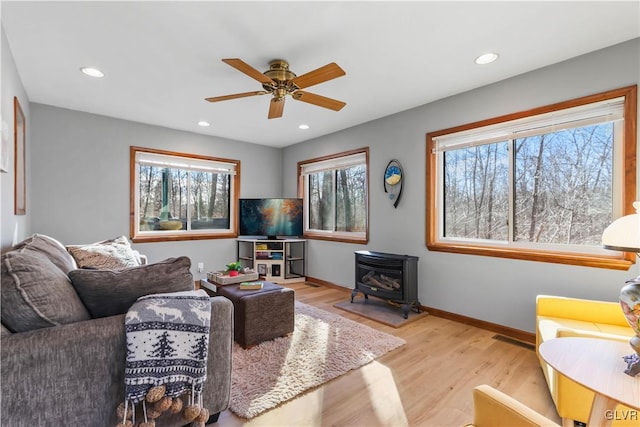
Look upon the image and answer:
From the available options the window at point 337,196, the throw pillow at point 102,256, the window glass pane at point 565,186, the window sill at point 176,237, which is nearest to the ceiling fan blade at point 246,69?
the throw pillow at point 102,256

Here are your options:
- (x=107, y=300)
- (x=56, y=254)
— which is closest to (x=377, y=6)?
(x=107, y=300)

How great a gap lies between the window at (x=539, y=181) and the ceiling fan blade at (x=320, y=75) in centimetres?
170

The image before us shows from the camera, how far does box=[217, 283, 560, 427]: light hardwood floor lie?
1.71m

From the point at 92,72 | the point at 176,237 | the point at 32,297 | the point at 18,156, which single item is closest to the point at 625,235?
the point at 32,297

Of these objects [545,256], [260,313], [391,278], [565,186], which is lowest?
[260,313]

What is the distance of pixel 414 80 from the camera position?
9.36 feet

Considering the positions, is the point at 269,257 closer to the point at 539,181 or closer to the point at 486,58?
the point at 539,181

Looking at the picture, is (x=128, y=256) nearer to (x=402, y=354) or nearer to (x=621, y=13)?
(x=402, y=354)

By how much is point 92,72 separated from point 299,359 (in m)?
3.09

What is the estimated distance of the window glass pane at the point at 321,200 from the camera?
16.2 feet

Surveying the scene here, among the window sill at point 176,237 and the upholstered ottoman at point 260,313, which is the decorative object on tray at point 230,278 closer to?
the upholstered ottoman at point 260,313

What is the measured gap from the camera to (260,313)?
2.61 m

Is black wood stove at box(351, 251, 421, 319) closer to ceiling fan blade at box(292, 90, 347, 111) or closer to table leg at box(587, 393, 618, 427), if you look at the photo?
ceiling fan blade at box(292, 90, 347, 111)

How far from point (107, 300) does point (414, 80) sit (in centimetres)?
293
